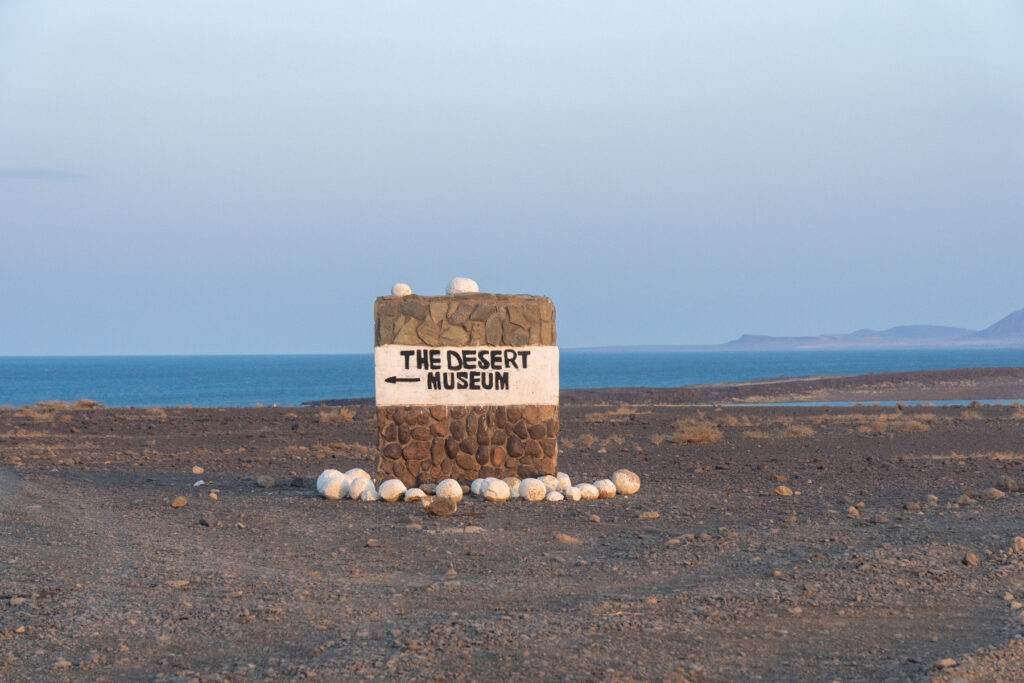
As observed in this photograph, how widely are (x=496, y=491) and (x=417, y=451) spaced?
121 centimetres

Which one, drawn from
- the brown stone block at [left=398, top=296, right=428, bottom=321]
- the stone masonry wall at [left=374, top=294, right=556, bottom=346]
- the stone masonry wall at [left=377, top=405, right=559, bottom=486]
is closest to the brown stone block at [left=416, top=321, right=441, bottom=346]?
the stone masonry wall at [left=374, top=294, right=556, bottom=346]

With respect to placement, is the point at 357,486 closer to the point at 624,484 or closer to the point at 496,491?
the point at 496,491

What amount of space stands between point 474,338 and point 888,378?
49.9m

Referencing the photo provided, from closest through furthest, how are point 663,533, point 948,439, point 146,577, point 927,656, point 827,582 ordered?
point 927,656
point 827,582
point 146,577
point 663,533
point 948,439

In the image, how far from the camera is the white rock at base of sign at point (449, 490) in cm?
1337

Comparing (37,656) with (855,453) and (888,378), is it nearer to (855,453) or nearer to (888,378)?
(855,453)

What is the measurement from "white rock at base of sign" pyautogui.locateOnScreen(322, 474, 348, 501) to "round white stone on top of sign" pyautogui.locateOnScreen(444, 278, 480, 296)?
276 cm

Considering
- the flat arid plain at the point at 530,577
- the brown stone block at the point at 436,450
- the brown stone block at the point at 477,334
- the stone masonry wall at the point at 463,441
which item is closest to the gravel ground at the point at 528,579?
the flat arid plain at the point at 530,577

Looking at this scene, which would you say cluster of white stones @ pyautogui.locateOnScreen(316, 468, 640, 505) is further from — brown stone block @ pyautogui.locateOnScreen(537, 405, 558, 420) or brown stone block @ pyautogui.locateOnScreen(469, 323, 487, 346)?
brown stone block @ pyautogui.locateOnScreen(469, 323, 487, 346)

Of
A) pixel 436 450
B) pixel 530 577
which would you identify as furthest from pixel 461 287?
pixel 530 577

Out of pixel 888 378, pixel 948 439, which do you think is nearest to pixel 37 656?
pixel 948 439

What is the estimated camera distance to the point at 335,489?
13930mm

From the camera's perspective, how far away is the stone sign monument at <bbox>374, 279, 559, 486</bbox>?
1407 cm

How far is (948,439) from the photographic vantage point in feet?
74.1
